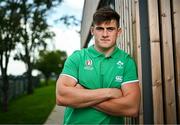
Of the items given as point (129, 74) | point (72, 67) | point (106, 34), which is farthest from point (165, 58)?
point (72, 67)

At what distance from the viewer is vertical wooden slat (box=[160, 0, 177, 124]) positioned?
3.31 m

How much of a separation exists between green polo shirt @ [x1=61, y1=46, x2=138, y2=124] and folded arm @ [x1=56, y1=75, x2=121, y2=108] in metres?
0.07

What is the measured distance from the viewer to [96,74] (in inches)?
118

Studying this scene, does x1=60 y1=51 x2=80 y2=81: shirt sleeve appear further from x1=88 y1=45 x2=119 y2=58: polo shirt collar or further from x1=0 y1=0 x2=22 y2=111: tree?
x1=0 y1=0 x2=22 y2=111: tree

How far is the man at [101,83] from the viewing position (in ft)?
9.63

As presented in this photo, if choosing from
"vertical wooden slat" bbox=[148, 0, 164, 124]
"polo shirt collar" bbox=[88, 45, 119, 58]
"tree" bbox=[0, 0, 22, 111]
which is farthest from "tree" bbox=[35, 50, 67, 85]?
"polo shirt collar" bbox=[88, 45, 119, 58]

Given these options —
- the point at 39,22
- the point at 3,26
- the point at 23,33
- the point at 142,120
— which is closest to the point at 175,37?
the point at 142,120

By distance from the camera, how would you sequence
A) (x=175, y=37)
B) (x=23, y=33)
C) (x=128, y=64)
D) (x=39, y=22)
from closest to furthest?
(x=128, y=64) → (x=175, y=37) → (x=23, y=33) → (x=39, y=22)

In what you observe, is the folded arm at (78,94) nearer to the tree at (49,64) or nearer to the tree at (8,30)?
the tree at (8,30)

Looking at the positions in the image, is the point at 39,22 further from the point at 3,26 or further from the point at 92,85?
the point at 92,85

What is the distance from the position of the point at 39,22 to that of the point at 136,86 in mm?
14857

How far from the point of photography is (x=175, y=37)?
338cm

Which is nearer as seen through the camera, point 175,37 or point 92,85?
point 92,85

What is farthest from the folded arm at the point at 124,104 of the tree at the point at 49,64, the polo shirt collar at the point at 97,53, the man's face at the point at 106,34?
the tree at the point at 49,64
